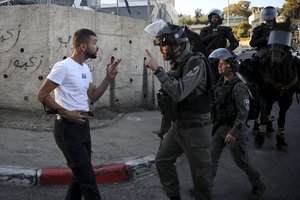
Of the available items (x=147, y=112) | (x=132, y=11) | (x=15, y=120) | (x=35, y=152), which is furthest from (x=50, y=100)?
(x=132, y=11)

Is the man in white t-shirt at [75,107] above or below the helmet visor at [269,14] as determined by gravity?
below

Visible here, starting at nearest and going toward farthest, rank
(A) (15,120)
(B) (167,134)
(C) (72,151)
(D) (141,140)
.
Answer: (C) (72,151) < (B) (167,134) < (D) (141,140) < (A) (15,120)

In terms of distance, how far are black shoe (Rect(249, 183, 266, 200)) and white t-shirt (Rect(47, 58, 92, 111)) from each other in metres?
2.31

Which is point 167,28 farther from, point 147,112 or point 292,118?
point 292,118

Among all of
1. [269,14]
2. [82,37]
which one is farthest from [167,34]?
[269,14]

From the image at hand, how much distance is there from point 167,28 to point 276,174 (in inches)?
121

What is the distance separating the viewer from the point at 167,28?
3.47m

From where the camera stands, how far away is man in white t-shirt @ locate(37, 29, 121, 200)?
3314mm

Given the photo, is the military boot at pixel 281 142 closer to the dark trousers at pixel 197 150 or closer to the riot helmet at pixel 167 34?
the dark trousers at pixel 197 150

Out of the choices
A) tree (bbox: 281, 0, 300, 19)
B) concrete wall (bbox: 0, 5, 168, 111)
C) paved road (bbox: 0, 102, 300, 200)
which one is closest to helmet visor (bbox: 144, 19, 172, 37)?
paved road (bbox: 0, 102, 300, 200)

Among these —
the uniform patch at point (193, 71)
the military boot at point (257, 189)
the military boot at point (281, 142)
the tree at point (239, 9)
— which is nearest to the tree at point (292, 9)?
the tree at point (239, 9)

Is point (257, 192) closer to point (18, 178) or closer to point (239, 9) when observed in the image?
point (18, 178)

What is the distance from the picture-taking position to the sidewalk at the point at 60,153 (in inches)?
188

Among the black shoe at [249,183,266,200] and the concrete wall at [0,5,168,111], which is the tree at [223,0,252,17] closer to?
the concrete wall at [0,5,168,111]
